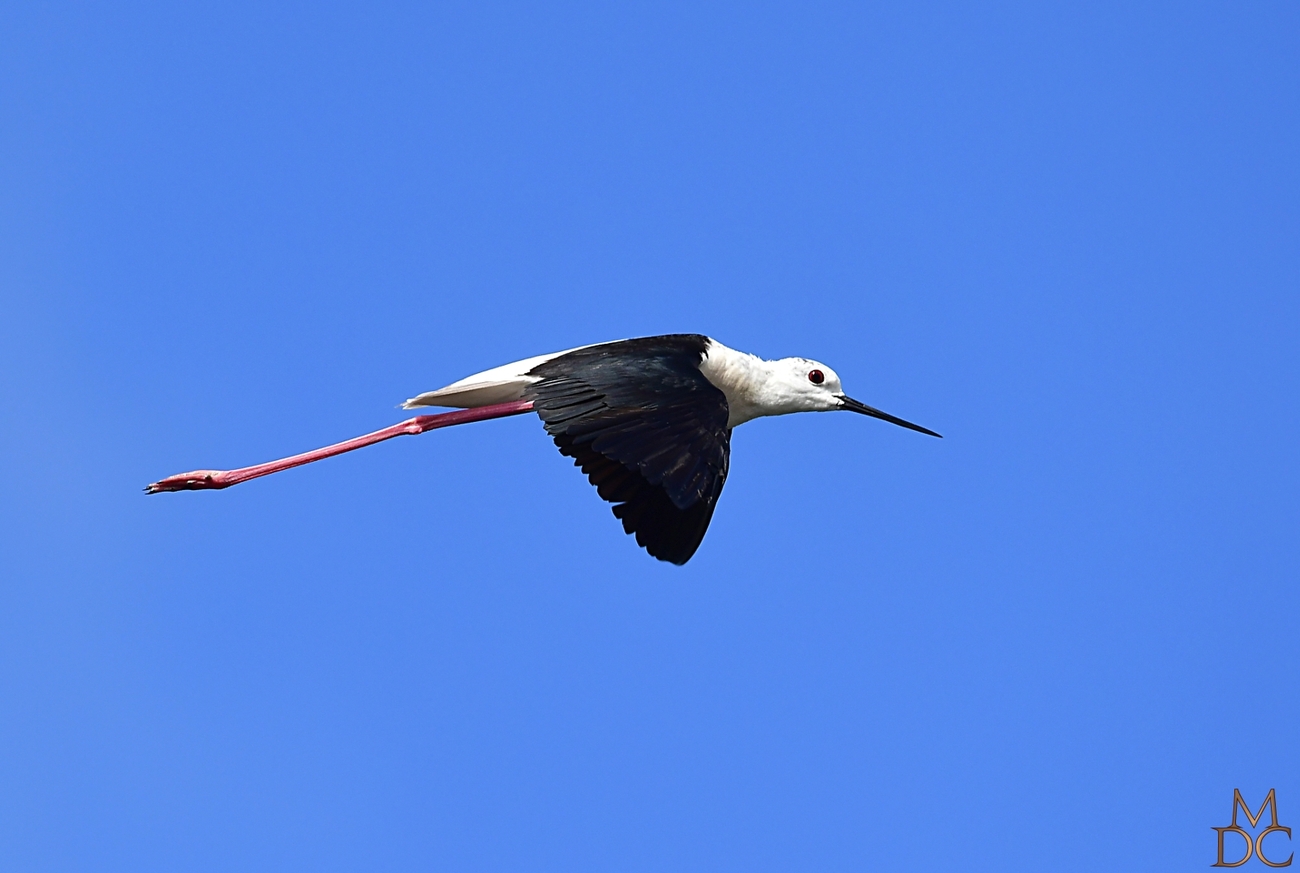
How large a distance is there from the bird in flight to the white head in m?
0.02

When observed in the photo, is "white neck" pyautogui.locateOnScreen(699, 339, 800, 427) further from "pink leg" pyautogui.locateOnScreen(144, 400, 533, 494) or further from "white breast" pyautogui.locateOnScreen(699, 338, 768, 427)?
"pink leg" pyautogui.locateOnScreen(144, 400, 533, 494)

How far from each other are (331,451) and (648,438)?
324 centimetres

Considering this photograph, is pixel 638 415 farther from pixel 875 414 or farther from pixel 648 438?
pixel 875 414

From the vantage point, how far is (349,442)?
10.3m

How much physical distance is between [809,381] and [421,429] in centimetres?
280

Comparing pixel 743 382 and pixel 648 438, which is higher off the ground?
pixel 743 382

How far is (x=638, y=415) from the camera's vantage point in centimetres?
808

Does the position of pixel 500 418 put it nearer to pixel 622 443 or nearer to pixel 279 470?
pixel 279 470

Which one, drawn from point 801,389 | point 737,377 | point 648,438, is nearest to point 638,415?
point 648,438

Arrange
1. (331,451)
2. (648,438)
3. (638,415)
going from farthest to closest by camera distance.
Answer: (331,451) < (638,415) < (648,438)

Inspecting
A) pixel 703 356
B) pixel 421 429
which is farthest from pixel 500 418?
pixel 703 356

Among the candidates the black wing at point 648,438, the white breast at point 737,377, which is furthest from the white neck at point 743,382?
the black wing at point 648,438

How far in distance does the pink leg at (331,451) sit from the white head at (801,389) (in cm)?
188

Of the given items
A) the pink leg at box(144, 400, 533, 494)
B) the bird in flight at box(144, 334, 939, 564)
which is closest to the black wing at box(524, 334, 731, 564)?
the bird in flight at box(144, 334, 939, 564)
